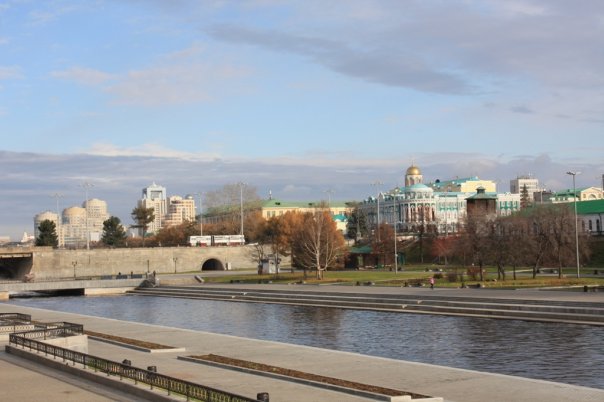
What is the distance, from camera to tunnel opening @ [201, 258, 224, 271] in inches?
5192

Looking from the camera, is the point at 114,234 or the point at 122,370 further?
the point at 114,234

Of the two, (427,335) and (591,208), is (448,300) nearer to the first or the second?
(427,335)

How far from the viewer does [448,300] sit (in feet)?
161

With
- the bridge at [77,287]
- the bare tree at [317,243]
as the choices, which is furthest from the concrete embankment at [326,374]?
the bridge at [77,287]

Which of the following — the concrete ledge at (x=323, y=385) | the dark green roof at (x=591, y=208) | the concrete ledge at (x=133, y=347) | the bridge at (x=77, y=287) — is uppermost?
the dark green roof at (x=591, y=208)

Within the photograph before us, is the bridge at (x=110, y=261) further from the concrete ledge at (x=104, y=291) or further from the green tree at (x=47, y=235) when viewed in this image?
the green tree at (x=47, y=235)

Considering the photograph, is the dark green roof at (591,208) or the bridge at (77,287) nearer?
the bridge at (77,287)

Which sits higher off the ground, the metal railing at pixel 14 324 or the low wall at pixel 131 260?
the low wall at pixel 131 260

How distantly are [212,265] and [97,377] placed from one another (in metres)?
117

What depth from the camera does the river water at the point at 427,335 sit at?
91.0ft

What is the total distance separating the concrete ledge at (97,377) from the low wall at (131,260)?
289 ft

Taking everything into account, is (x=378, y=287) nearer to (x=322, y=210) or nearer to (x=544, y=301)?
(x=544, y=301)

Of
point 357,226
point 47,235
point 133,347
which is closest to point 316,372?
point 133,347

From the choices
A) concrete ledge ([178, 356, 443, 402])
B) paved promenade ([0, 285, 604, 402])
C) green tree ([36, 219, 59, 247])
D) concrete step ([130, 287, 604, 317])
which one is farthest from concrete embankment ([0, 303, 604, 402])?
green tree ([36, 219, 59, 247])
